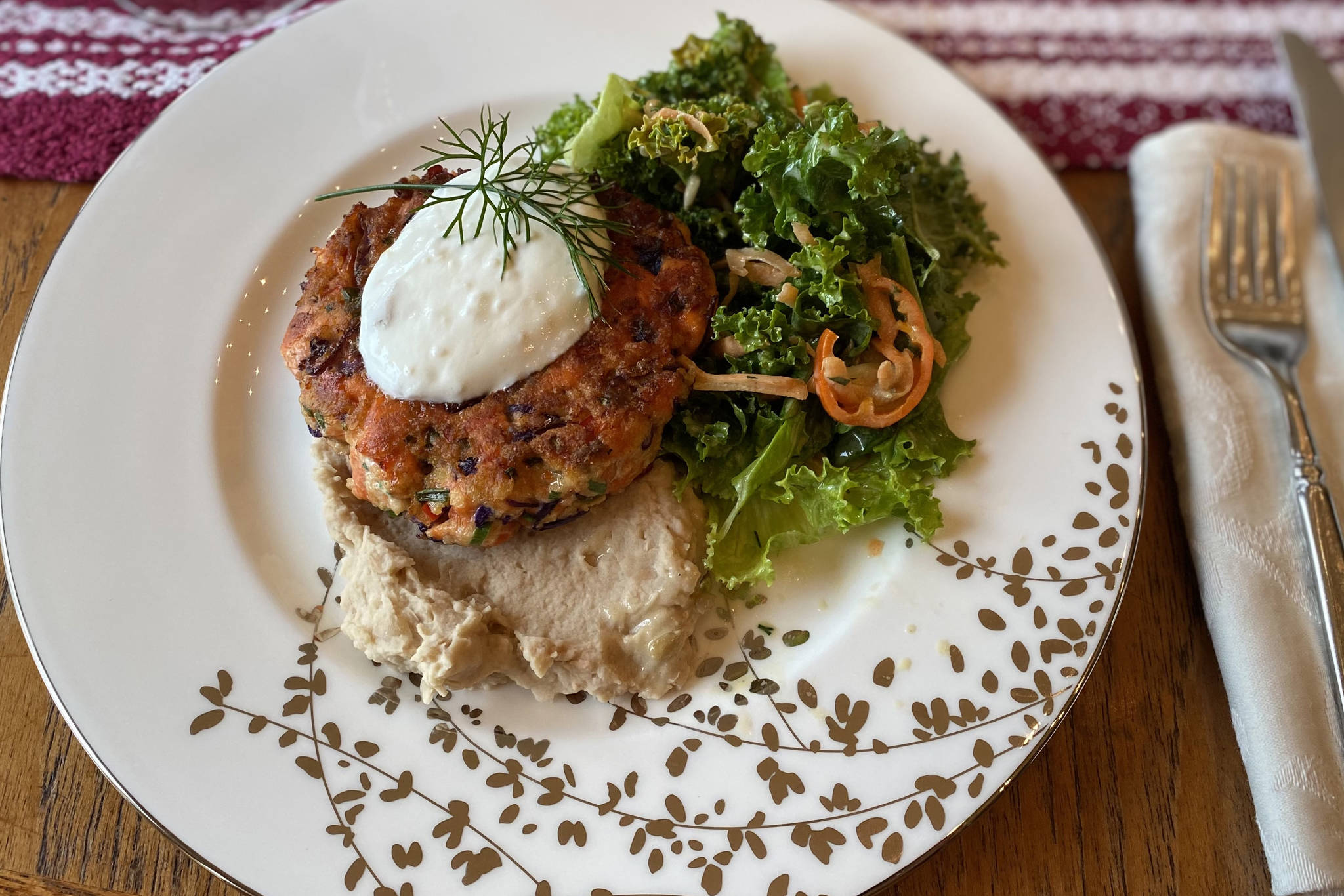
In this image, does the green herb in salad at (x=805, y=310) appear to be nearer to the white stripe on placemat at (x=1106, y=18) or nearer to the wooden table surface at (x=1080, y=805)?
the wooden table surface at (x=1080, y=805)

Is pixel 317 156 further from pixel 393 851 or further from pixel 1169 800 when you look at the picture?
pixel 1169 800

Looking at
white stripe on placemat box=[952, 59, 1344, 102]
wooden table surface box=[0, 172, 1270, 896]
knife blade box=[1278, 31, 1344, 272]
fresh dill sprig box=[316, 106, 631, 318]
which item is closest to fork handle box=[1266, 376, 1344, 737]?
wooden table surface box=[0, 172, 1270, 896]

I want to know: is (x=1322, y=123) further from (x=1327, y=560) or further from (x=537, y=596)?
(x=537, y=596)

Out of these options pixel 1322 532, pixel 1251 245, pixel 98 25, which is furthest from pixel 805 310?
pixel 98 25

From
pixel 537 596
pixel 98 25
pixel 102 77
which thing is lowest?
pixel 537 596

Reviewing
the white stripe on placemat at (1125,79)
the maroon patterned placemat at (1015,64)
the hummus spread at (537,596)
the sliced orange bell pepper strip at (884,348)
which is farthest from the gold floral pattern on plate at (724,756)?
the white stripe on placemat at (1125,79)
